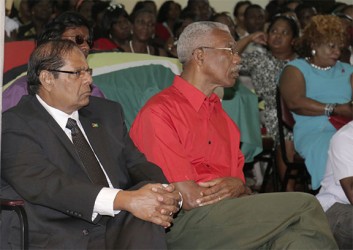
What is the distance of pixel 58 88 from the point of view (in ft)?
10.5

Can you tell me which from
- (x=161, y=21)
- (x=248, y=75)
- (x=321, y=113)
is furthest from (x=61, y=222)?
(x=161, y=21)

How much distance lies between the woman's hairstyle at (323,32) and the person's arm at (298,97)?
23cm

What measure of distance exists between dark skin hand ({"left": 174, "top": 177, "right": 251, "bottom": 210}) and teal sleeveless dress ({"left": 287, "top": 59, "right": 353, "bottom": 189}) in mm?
1462

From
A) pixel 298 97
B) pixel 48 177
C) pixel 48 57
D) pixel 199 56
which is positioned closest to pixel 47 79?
pixel 48 57

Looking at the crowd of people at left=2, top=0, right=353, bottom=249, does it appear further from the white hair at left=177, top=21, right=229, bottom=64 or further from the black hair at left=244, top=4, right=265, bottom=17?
the black hair at left=244, top=4, right=265, bottom=17

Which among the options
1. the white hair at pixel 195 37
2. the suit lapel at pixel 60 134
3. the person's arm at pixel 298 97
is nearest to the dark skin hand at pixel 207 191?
the suit lapel at pixel 60 134

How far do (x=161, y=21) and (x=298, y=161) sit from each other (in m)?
4.37

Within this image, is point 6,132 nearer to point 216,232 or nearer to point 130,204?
point 130,204

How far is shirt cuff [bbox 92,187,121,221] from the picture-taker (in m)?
2.98

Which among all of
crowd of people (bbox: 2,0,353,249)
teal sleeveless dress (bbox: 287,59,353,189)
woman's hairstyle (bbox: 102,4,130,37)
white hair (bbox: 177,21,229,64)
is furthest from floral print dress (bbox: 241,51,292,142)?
white hair (bbox: 177,21,229,64)

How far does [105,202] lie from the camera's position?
2.98m

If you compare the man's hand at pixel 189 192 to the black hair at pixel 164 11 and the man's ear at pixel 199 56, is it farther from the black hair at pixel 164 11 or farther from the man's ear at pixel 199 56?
the black hair at pixel 164 11

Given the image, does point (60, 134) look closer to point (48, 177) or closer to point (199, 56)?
point (48, 177)

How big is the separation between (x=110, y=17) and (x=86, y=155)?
4.11 meters
